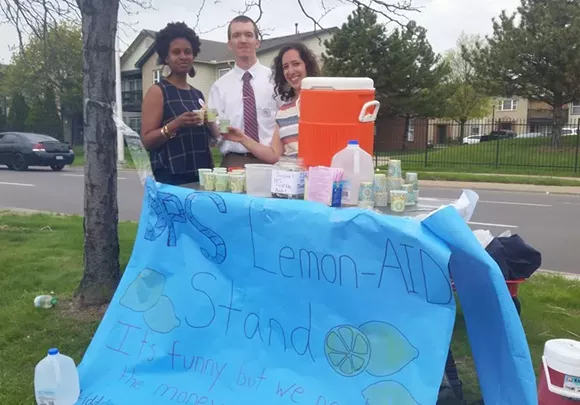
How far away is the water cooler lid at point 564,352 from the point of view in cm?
255

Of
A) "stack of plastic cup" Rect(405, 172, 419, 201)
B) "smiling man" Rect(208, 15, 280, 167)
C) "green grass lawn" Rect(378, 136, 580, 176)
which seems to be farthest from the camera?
"green grass lawn" Rect(378, 136, 580, 176)

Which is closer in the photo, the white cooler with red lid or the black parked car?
the white cooler with red lid

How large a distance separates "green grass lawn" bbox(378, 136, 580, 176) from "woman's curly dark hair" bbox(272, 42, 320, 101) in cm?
1602

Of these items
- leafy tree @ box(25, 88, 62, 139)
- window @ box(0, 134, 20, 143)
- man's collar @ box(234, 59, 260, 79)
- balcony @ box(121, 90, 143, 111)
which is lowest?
window @ box(0, 134, 20, 143)

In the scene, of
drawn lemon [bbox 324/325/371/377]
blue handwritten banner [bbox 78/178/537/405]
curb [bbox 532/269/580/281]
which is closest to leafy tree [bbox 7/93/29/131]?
curb [bbox 532/269/580/281]

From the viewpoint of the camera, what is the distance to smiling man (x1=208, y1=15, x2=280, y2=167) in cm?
366

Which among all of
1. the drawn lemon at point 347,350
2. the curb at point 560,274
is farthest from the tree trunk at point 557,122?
the drawn lemon at point 347,350

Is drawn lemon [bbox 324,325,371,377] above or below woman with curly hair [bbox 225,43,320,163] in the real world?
below

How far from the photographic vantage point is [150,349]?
2.67 m

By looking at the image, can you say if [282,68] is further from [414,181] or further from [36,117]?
[36,117]

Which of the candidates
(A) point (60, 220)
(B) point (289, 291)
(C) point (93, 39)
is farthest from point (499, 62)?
(B) point (289, 291)

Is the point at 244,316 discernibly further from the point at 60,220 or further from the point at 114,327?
the point at 60,220

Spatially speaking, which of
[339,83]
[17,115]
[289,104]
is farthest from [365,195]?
[17,115]

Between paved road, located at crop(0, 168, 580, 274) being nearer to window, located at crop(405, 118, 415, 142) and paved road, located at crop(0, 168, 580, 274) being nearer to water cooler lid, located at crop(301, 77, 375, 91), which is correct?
water cooler lid, located at crop(301, 77, 375, 91)
